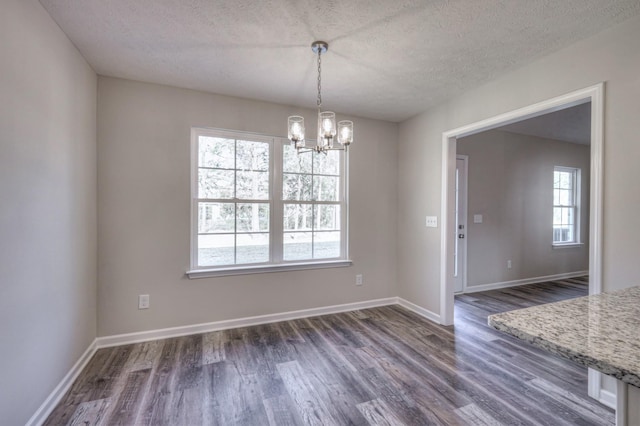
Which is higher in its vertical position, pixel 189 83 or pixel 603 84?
pixel 189 83

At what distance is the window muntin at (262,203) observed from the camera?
3.04m

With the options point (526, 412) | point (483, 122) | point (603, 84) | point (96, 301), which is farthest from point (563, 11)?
point (96, 301)

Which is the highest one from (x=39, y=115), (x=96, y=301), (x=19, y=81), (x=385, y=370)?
(x=19, y=81)

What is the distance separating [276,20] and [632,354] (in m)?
2.17

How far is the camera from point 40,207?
5.72ft

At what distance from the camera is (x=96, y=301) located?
8.54 ft

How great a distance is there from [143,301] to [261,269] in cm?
113

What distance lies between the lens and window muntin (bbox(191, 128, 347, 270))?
304 cm

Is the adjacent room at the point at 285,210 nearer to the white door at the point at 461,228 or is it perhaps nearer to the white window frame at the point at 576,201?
the white door at the point at 461,228

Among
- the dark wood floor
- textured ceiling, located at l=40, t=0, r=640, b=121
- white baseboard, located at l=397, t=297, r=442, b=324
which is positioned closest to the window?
white baseboard, located at l=397, t=297, r=442, b=324

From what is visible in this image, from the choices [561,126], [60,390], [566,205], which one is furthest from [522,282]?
[60,390]

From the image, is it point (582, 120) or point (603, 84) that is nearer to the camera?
point (603, 84)

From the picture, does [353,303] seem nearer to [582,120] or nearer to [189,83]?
[189,83]

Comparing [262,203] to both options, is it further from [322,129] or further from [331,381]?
[331,381]
